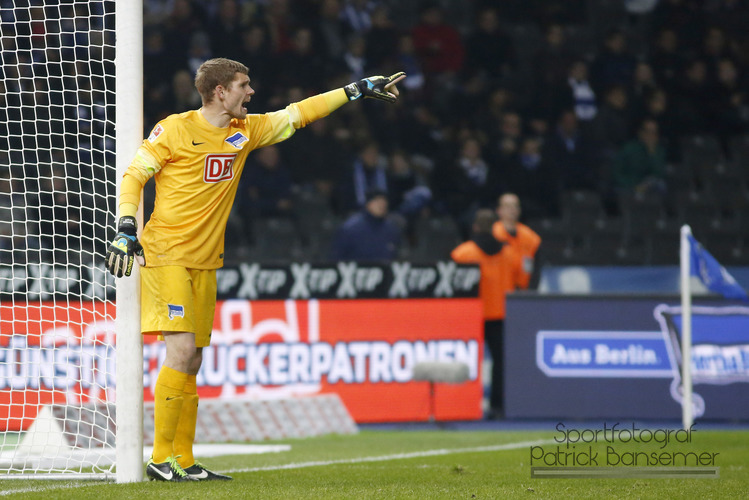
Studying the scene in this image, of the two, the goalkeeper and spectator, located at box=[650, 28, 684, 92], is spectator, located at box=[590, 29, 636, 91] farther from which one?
the goalkeeper

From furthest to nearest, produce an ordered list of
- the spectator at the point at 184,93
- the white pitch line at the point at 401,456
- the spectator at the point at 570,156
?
1. the spectator at the point at 570,156
2. the spectator at the point at 184,93
3. the white pitch line at the point at 401,456

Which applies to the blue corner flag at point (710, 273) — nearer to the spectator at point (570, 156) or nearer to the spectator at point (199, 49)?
the spectator at point (570, 156)

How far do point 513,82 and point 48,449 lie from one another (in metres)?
10.2

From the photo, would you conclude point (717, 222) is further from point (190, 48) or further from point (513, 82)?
point (190, 48)

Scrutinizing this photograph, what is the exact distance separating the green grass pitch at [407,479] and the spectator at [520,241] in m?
2.79

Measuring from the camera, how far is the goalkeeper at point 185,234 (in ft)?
17.7

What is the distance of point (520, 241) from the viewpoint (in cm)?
1151

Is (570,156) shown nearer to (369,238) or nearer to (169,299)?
(369,238)

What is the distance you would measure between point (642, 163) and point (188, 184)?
33.8 feet

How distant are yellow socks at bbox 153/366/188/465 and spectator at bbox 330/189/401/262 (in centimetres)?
638

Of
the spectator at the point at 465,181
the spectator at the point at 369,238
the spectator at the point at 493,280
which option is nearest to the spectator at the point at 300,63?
the spectator at the point at 465,181

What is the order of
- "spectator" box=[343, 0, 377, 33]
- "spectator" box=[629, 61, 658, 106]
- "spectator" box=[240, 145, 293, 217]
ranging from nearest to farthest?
"spectator" box=[240, 145, 293, 217] < "spectator" box=[629, 61, 658, 106] < "spectator" box=[343, 0, 377, 33]

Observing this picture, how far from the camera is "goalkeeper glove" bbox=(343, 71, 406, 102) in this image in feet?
18.8

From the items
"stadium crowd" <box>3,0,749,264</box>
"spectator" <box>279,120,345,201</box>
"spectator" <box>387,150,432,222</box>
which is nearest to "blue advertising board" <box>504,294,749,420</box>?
"stadium crowd" <box>3,0,749,264</box>
